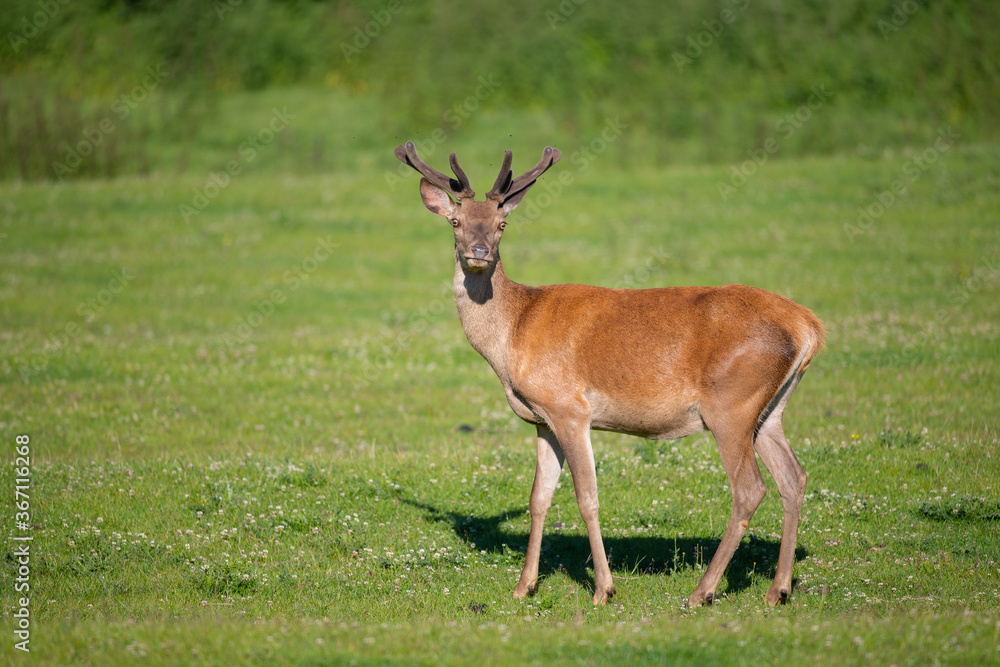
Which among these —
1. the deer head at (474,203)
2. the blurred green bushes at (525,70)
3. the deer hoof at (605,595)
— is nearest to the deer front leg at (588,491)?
the deer hoof at (605,595)

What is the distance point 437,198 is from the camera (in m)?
8.34

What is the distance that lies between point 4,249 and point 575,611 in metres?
17.6

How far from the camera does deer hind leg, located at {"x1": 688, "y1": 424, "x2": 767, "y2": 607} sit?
742 centimetres

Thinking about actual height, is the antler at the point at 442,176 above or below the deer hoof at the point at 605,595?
above

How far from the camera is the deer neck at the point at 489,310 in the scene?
8094mm

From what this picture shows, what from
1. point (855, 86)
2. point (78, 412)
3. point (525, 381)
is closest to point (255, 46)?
point (855, 86)

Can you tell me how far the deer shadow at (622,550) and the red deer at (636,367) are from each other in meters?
0.66

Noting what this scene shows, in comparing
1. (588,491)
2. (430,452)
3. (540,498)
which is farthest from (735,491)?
(430,452)

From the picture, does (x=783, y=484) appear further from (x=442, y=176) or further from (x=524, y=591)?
(x=442, y=176)

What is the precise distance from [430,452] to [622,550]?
2.74m

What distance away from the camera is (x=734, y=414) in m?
7.42

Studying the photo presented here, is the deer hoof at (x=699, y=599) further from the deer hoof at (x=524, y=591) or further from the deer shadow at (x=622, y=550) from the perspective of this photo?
the deer hoof at (x=524, y=591)

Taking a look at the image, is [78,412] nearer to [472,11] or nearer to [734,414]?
[734,414]

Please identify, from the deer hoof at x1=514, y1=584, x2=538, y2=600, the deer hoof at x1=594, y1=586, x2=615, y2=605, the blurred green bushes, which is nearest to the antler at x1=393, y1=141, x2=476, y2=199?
the deer hoof at x1=514, y1=584, x2=538, y2=600
